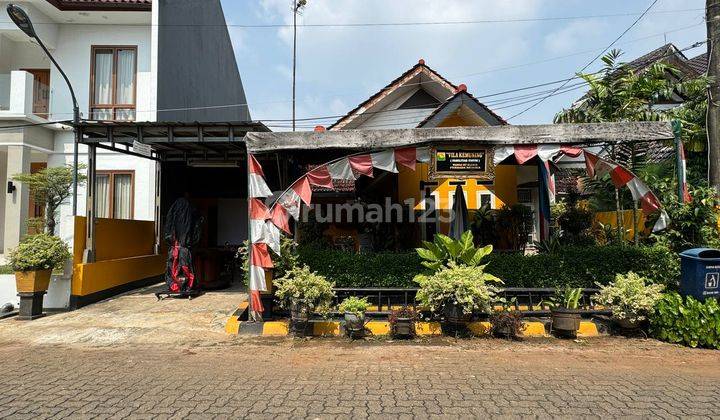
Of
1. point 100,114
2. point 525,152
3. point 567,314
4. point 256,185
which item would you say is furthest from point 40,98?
point 567,314

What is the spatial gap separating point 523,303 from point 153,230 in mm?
9982

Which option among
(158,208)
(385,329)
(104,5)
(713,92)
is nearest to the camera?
(385,329)

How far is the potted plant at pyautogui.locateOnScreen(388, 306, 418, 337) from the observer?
21.4 ft

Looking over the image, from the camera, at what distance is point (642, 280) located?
6.79 metres

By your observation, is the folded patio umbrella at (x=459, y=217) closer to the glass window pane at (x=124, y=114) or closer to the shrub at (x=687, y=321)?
the shrub at (x=687, y=321)

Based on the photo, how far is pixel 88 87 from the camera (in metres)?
13.0

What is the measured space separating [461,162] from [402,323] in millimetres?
2949

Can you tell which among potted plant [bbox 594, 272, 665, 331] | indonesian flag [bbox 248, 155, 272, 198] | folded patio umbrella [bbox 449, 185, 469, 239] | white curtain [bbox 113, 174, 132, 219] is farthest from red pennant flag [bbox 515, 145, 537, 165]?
white curtain [bbox 113, 174, 132, 219]

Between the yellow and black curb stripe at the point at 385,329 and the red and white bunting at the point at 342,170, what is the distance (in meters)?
2.46

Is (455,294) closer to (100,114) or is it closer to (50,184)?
(50,184)

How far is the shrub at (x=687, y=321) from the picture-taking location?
6.03 metres

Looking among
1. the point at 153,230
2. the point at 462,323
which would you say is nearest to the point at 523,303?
the point at 462,323

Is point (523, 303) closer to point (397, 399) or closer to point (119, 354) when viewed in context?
point (397, 399)

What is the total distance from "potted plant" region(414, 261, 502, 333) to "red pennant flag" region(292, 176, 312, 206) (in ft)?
7.77
